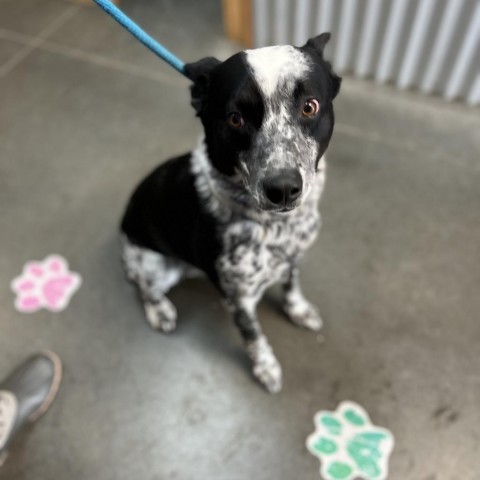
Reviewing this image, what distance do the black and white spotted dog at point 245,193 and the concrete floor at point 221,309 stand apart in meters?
0.14

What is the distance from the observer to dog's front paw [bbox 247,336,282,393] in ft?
5.53

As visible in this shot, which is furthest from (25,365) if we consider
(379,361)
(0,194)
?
(379,361)

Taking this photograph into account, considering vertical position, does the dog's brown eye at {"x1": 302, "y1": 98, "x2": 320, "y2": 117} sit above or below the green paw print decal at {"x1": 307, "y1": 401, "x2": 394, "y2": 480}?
above

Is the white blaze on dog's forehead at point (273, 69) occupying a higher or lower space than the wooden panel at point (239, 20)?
higher

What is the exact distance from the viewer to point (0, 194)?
2.36 metres

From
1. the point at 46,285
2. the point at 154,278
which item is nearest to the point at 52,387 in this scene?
the point at 46,285

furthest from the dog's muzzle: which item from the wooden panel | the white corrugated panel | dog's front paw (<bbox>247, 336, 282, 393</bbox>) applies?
the wooden panel

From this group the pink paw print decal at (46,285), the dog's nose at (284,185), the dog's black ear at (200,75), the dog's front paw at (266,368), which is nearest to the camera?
the dog's nose at (284,185)

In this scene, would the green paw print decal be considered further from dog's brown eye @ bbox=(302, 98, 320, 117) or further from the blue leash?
the blue leash

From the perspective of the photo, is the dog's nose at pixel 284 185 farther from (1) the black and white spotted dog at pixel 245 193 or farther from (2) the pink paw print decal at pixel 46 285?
(2) the pink paw print decal at pixel 46 285

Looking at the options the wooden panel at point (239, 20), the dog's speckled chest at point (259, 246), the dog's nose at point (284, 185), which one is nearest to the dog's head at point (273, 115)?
the dog's nose at point (284, 185)

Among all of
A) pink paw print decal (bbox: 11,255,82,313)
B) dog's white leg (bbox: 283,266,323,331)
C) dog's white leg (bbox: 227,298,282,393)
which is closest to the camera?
dog's white leg (bbox: 227,298,282,393)

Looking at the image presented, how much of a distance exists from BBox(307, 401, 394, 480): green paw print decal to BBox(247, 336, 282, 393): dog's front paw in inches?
7.4

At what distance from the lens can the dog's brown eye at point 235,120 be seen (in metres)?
1.08
